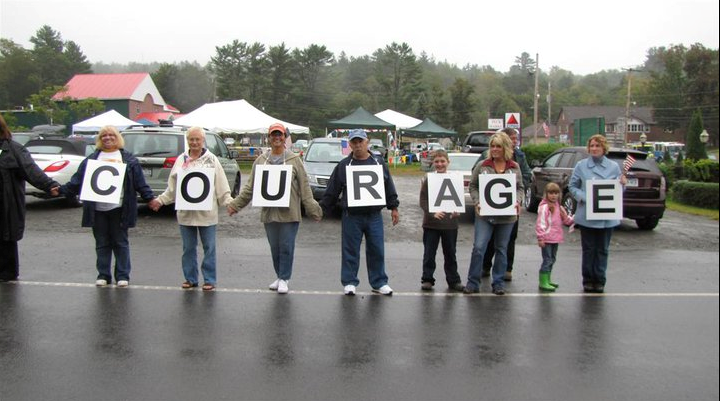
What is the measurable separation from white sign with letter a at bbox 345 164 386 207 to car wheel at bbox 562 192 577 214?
7.45 m

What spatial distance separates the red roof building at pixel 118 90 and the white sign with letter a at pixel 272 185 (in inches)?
2527

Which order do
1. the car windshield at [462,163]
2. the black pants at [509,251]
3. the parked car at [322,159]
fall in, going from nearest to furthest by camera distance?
1. the black pants at [509,251]
2. the parked car at [322,159]
3. the car windshield at [462,163]

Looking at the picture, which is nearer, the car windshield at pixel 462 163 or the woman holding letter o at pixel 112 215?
the woman holding letter o at pixel 112 215

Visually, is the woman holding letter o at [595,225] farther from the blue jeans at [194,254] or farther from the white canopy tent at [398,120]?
the white canopy tent at [398,120]

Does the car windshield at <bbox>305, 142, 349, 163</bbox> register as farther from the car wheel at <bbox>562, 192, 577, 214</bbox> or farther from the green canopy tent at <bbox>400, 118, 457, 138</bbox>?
the green canopy tent at <bbox>400, 118, 457, 138</bbox>

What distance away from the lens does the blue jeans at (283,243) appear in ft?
23.4

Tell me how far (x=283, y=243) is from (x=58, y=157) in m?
9.61

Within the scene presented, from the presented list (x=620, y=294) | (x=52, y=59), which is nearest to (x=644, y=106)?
(x=52, y=59)

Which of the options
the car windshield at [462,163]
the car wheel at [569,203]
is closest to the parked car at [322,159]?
the car windshield at [462,163]

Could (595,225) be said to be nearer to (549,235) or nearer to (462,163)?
(549,235)

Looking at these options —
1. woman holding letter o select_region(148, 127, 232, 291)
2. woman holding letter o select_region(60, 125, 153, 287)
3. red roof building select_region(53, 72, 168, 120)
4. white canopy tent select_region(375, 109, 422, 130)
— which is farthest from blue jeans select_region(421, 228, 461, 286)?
red roof building select_region(53, 72, 168, 120)

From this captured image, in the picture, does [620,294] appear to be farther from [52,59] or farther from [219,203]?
[52,59]

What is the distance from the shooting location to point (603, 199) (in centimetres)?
731

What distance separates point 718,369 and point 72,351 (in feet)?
15.4
